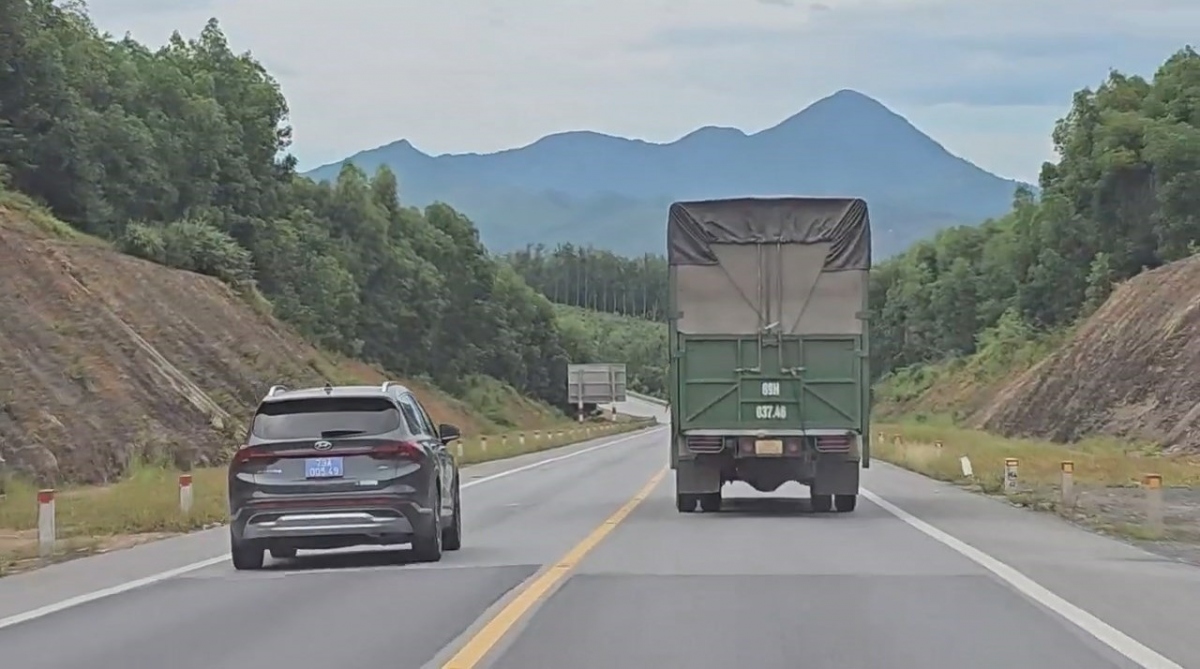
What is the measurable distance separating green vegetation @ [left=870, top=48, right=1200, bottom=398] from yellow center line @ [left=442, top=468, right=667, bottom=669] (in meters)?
53.0

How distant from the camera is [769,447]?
24.8m

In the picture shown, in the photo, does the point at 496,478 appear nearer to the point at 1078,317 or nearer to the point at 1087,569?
the point at 1087,569

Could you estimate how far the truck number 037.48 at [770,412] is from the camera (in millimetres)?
24812

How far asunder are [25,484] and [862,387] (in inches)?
573

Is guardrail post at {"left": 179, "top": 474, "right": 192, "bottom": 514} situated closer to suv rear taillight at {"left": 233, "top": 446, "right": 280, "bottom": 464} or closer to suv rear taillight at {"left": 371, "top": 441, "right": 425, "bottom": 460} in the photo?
suv rear taillight at {"left": 233, "top": 446, "right": 280, "bottom": 464}

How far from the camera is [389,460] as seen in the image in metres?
18.0

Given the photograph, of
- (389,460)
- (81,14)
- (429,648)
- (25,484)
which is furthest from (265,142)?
(429,648)

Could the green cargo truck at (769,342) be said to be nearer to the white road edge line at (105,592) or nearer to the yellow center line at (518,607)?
the yellow center line at (518,607)

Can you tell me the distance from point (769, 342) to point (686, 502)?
284 centimetres

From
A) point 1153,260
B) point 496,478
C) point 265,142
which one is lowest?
point 496,478

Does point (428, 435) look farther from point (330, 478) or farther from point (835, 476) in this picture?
point (835, 476)

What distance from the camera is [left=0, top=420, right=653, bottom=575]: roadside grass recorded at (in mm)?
22203

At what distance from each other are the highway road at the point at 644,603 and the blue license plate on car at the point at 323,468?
956 mm

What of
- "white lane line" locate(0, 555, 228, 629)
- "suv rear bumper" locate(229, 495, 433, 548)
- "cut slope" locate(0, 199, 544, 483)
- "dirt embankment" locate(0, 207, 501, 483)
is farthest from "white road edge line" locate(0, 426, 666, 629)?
"cut slope" locate(0, 199, 544, 483)
